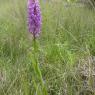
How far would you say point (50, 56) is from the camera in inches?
130

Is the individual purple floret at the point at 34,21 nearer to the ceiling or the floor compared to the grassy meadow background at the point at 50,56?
nearer to the ceiling

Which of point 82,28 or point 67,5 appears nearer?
point 82,28

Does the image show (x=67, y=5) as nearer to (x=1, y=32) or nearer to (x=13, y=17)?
(x=13, y=17)

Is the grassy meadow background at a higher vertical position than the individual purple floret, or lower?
lower

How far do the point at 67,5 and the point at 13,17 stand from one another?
1111 mm

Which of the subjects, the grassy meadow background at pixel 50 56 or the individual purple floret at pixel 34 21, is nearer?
the individual purple floret at pixel 34 21

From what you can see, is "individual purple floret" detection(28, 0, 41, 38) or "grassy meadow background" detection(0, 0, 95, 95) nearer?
"individual purple floret" detection(28, 0, 41, 38)

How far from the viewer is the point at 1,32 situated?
439cm

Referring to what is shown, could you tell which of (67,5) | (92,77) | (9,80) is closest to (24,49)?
(9,80)

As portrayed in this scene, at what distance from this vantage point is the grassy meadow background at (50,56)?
2.52m

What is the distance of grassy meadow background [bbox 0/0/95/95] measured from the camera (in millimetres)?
2520

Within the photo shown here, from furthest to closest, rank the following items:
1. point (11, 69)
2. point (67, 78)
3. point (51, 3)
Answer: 1. point (51, 3)
2. point (11, 69)
3. point (67, 78)

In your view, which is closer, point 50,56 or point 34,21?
point 34,21

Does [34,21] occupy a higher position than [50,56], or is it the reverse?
[34,21]
